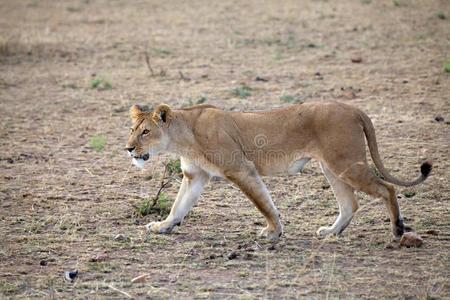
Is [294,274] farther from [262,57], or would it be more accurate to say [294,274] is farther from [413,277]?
[262,57]

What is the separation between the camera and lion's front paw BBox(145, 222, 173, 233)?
5793 millimetres

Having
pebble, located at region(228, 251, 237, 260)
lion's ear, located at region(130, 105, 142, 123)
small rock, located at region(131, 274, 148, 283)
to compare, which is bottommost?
pebble, located at region(228, 251, 237, 260)

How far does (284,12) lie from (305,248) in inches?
458

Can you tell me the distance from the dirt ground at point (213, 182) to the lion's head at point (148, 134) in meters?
0.75

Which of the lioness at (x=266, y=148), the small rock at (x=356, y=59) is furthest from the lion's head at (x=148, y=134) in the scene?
the small rock at (x=356, y=59)

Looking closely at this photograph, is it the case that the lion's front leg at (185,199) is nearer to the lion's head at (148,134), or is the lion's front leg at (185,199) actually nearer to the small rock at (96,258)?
the lion's head at (148,134)

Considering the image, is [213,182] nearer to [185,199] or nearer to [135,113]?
[185,199]

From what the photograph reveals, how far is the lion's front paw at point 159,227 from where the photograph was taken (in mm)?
5793

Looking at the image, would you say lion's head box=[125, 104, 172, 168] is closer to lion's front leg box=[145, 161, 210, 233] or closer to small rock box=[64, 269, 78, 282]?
lion's front leg box=[145, 161, 210, 233]

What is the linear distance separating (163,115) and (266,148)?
3.09 ft

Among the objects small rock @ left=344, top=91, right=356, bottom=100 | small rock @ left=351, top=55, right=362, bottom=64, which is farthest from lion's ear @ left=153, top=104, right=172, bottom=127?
small rock @ left=351, top=55, right=362, bottom=64

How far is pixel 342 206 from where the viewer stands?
5609 mm

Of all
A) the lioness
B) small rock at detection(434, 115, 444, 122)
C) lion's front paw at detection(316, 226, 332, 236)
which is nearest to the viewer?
the lioness

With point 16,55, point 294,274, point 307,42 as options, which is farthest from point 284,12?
point 294,274
